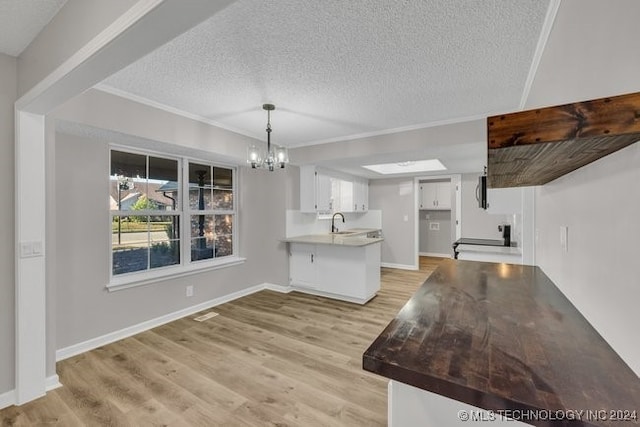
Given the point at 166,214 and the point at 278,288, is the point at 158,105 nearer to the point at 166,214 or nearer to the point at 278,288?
the point at 166,214

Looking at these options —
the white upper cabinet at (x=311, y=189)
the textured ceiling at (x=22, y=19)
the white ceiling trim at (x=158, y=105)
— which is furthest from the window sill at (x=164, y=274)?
the textured ceiling at (x=22, y=19)

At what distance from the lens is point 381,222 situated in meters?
6.54

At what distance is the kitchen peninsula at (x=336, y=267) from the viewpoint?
3.90m

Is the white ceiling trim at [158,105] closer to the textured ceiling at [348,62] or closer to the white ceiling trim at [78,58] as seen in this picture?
the textured ceiling at [348,62]

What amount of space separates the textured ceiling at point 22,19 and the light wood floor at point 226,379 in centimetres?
247

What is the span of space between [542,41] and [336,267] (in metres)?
3.28

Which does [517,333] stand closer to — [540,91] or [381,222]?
[540,91]

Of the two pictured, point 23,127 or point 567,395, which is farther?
point 23,127

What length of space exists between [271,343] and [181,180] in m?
2.39

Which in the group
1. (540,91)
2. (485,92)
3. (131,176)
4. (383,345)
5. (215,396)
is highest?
(485,92)

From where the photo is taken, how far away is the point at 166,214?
11.3ft

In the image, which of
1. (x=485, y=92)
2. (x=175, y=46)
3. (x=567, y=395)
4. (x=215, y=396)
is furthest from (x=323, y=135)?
(x=567, y=395)

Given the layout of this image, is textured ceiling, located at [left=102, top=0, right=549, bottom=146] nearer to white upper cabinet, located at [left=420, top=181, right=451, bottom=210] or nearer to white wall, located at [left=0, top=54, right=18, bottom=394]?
white wall, located at [left=0, top=54, right=18, bottom=394]

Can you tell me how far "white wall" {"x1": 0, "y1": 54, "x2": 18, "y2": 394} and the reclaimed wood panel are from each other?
2.88 meters
